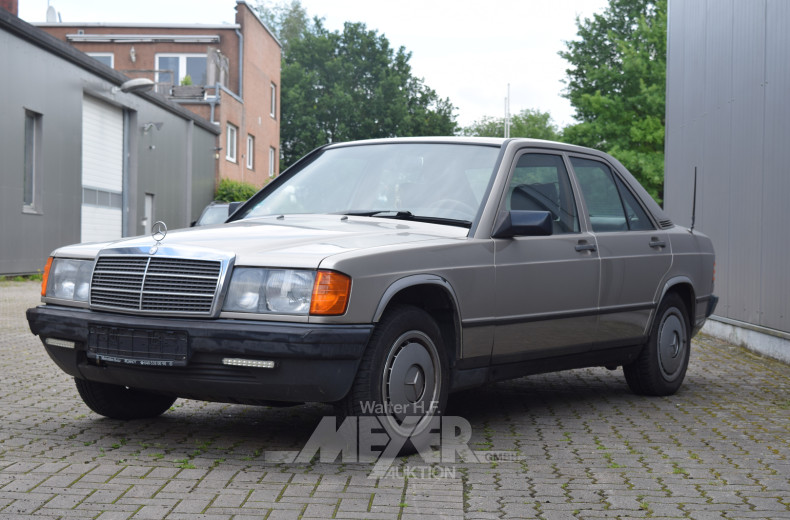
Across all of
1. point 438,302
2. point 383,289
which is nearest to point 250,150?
point 438,302

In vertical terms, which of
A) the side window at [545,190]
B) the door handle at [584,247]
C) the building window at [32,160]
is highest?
the building window at [32,160]

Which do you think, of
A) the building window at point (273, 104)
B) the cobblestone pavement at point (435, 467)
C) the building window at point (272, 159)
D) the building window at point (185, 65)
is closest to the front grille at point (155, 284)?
the cobblestone pavement at point (435, 467)

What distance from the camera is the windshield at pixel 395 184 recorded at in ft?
19.5

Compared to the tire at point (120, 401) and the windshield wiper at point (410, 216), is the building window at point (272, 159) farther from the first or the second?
the windshield wiper at point (410, 216)

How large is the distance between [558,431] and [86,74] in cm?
2029

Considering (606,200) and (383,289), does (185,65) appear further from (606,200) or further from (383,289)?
(383,289)

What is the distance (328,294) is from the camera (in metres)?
4.70

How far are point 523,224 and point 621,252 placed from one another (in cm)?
153

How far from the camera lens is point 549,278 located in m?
6.20

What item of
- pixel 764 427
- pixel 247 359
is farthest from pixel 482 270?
A: pixel 764 427

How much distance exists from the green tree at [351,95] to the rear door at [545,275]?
59080 millimetres

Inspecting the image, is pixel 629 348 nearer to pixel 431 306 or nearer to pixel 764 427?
pixel 764 427

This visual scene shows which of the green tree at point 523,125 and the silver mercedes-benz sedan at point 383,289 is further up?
the green tree at point 523,125

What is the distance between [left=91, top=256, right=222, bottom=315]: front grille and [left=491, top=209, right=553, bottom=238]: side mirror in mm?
1693
